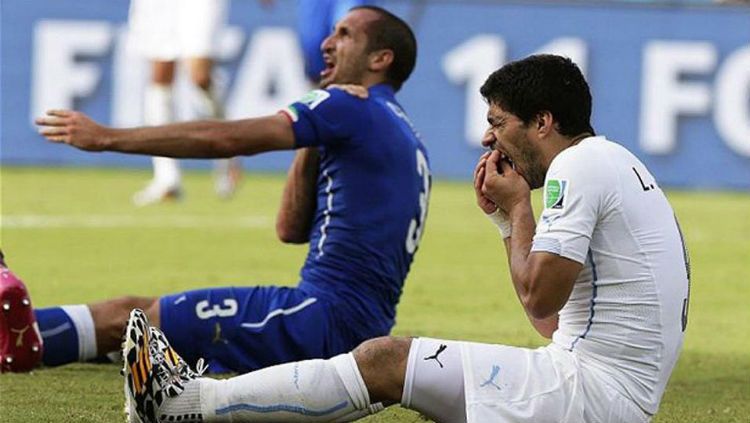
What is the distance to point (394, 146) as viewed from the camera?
20.0 feet

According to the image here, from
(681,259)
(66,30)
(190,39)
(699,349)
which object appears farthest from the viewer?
(66,30)

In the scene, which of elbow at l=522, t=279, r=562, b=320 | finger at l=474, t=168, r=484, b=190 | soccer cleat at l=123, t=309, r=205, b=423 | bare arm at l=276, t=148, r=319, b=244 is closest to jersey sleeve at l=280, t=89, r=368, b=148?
bare arm at l=276, t=148, r=319, b=244

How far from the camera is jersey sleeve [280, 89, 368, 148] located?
19.2 ft

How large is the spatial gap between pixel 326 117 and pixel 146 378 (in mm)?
1643

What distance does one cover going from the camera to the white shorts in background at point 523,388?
168 inches

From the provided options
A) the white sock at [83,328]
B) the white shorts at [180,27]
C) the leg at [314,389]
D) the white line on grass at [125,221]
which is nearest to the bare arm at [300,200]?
the white sock at [83,328]

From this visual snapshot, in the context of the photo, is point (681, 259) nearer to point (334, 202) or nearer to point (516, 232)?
point (516, 232)

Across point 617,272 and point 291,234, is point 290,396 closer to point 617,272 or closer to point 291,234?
point 617,272

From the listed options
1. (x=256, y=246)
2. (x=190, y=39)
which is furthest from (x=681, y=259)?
(x=190, y=39)

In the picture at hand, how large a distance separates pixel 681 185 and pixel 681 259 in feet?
39.0

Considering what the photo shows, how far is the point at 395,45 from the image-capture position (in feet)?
21.1

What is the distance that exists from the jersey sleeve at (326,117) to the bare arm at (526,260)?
51.7 inches

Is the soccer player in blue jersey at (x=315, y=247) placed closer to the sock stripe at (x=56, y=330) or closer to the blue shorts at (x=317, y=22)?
the sock stripe at (x=56, y=330)

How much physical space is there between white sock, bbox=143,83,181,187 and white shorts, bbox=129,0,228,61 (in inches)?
11.9
